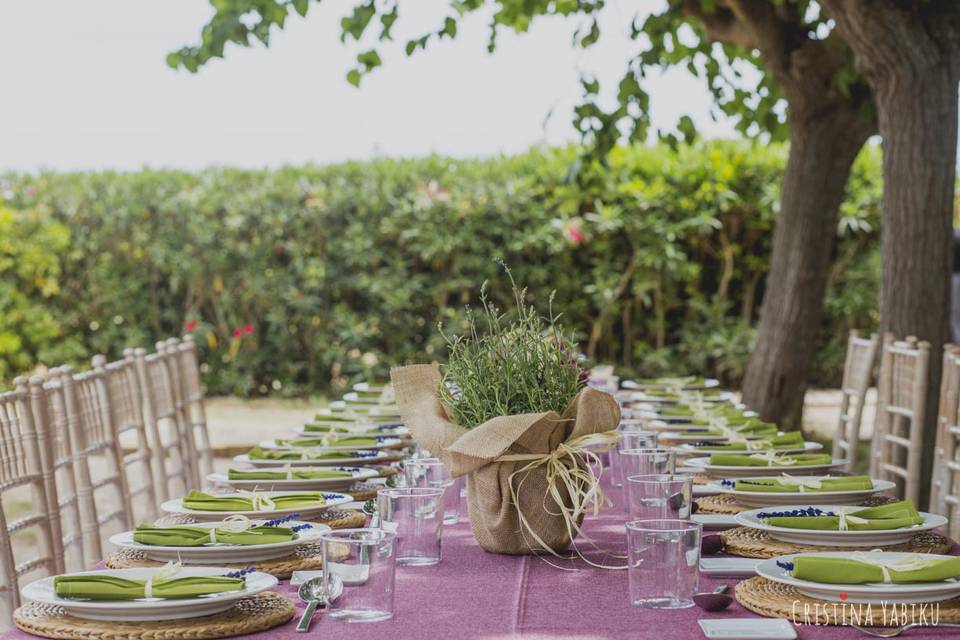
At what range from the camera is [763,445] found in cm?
308

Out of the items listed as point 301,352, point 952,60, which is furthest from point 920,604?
point 301,352

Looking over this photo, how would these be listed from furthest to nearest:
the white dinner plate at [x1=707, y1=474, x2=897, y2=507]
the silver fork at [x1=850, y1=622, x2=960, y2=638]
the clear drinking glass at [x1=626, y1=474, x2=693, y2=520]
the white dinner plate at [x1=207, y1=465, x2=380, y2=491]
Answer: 1. the white dinner plate at [x1=207, y1=465, x2=380, y2=491]
2. the white dinner plate at [x1=707, y1=474, x2=897, y2=507]
3. the clear drinking glass at [x1=626, y1=474, x2=693, y2=520]
4. the silver fork at [x1=850, y1=622, x2=960, y2=638]

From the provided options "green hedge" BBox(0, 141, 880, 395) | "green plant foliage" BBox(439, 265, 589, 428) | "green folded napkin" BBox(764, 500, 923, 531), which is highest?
"green hedge" BBox(0, 141, 880, 395)

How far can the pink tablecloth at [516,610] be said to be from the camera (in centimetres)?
162

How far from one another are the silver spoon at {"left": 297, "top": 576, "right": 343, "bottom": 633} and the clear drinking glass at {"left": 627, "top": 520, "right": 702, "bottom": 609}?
42 centimetres

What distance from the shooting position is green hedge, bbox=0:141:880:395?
8945 mm

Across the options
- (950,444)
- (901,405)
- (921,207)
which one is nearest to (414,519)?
(950,444)

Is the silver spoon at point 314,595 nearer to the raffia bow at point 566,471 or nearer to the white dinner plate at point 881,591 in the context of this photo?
the raffia bow at point 566,471

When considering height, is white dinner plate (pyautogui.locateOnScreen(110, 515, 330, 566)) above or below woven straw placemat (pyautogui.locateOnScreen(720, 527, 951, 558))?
below

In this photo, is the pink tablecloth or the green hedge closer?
the pink tablecloth

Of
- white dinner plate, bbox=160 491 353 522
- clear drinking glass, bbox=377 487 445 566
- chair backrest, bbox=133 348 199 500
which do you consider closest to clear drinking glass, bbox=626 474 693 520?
clear drinking glass, bbox=377 487 445 566

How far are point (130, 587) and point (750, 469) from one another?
1.51 m

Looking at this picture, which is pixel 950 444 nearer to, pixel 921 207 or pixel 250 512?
pixel 921 207

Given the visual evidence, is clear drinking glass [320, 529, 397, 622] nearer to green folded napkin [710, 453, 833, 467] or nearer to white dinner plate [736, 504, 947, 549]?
white dinner plate [736, 504, 947, 549]
